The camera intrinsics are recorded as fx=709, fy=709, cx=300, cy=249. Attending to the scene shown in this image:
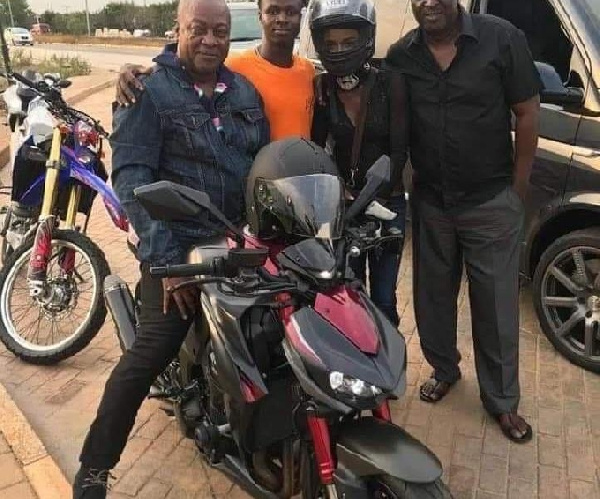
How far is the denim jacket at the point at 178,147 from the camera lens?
2.55 meters

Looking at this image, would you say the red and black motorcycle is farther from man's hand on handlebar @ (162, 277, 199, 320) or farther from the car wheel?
the car wheel

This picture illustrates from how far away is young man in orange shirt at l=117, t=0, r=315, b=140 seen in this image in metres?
3.07

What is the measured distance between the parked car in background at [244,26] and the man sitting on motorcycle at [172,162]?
7.82m

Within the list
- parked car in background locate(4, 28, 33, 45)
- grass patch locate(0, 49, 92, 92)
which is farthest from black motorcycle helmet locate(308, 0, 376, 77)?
parked car in background locate(4, 28, 33, 45)

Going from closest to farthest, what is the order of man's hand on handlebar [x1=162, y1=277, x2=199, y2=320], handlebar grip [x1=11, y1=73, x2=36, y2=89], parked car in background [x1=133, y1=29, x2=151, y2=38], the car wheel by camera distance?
man's hand on handlebar [x1=162, y1=277, x2=199, y2=320] → the car wheel → handlebar grip [x1=11, y1=73, x2=36, y2=89] → parked car in background [x1=133, y1=29, x2=151, y2=38]

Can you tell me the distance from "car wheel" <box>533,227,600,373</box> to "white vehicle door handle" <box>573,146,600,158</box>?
1.36 feet

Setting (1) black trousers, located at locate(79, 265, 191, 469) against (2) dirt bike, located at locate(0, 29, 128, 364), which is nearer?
(1) black trousers, located at locate(79, 265, 191, 469)

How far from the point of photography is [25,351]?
162 inches

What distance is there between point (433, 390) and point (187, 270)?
6.77 feet

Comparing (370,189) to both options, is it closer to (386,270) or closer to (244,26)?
(386,270)

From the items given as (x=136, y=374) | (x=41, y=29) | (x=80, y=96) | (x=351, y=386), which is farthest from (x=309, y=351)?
(x=41, y=29)

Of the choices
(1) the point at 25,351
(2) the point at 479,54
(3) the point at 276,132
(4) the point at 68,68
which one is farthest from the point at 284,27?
(4) the point at 68,68

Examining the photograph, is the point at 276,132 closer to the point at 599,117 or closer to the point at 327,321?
the point at 327,321

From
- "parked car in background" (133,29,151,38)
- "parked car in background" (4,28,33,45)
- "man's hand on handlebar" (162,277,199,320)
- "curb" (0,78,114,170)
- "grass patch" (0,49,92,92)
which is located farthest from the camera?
"parked car in background" (133,29,151,38)
